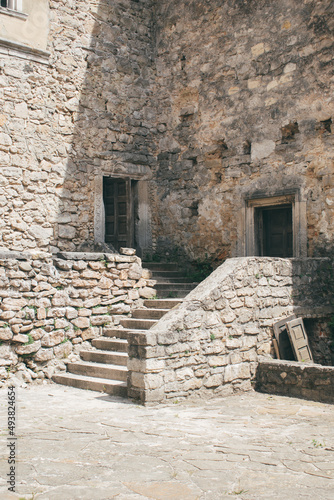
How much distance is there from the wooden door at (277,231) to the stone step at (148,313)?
240 centimetres

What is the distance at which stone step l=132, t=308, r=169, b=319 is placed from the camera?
7.93 meters

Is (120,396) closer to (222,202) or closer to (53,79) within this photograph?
(222,202)

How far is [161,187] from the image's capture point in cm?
1078

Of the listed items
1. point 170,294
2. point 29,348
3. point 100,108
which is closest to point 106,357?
point 29,348

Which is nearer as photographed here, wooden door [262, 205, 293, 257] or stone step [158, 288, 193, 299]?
stone step [158, 288, 193, 299]

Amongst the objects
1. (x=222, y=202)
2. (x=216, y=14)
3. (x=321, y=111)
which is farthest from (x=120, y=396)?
(x=216, y=14)

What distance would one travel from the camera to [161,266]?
10.2m

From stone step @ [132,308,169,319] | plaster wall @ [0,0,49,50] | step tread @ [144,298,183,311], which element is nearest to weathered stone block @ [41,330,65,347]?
stone step @ [132,308,169,319]

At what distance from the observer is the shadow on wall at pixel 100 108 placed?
32.0ft

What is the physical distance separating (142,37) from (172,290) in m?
5.06

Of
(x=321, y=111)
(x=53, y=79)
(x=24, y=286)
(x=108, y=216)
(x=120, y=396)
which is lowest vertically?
(x=120, y=396)

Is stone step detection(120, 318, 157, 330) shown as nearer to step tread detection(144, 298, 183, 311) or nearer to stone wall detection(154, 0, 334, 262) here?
step tread detection(144, 298, 183, 311)

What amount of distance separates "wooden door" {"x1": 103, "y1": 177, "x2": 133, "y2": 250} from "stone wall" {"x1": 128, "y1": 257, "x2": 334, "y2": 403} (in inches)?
142

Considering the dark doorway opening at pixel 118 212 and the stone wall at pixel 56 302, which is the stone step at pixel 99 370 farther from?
the dark doorway opening at pixel 118 212
